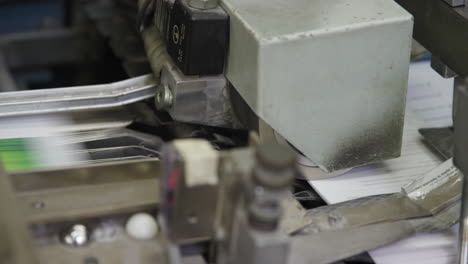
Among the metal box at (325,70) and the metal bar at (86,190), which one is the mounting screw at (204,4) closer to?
the metal box at (325,70)

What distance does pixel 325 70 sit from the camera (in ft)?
3.42

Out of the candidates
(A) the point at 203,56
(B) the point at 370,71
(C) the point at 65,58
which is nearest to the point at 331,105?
(B) the point at 370,71

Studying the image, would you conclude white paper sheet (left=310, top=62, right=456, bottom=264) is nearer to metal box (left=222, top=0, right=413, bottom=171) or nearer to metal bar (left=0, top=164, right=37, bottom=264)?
metal box (left=222, top=0, right=413, bottom=171)

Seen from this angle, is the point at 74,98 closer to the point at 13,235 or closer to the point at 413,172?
the point at 13,235

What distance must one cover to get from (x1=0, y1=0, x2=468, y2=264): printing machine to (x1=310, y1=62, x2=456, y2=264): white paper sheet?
0.02 m

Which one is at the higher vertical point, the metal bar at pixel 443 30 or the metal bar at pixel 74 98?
the metal bar at pixel 443 30

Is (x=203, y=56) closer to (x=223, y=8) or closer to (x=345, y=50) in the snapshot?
(x=223, y=8)

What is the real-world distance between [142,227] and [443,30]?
2.07ft

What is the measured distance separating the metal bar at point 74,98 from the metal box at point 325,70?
0.71 feet

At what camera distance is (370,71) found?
3.52ft

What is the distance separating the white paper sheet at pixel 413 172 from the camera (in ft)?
3.43

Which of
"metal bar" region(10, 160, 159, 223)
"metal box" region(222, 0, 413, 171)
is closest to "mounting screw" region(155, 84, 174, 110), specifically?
"metal box" region(222, 0, 413, 171)

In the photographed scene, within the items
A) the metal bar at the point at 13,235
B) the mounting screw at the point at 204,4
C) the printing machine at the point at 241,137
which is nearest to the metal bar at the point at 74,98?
the printing machine at the point at 241,137

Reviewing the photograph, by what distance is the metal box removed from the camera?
102 cm
